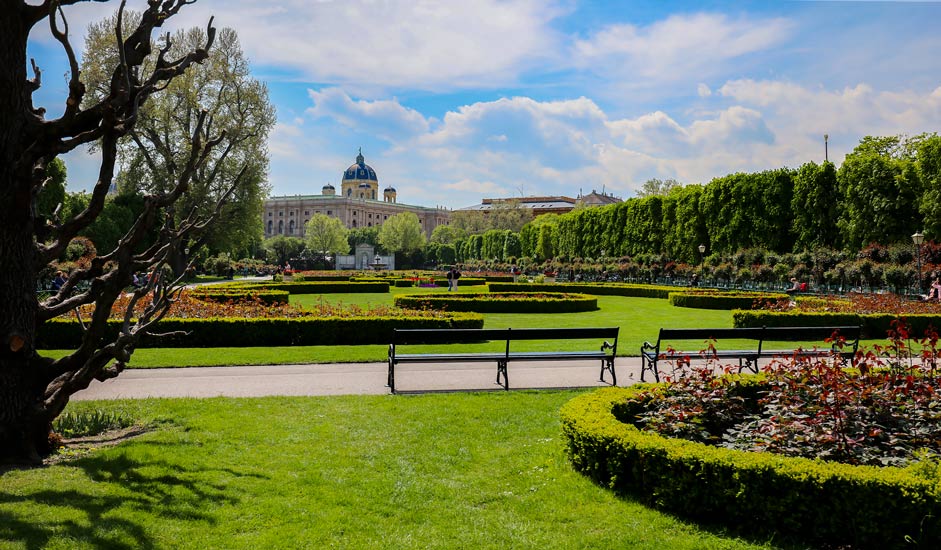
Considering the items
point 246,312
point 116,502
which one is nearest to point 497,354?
point 116,502

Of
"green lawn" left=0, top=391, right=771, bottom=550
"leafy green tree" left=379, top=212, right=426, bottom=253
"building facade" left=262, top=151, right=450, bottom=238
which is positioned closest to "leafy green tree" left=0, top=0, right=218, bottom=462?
"green lawn" left=0, top=391, right=771, bottom=550

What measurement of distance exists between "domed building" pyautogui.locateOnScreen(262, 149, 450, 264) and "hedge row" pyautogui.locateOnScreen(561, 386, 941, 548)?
110 m

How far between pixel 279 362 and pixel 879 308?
46.2ft

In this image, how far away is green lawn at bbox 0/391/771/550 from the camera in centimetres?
386

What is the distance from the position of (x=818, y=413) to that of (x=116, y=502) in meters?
4.87

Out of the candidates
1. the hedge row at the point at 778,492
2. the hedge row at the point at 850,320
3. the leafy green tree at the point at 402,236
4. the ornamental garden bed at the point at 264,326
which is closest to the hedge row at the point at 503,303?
the ornamental garden bed at the point at 264,326

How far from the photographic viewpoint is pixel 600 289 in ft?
105

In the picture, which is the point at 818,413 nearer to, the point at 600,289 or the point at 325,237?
the point at 600,289

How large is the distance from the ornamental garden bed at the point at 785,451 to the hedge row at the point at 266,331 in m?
7.93

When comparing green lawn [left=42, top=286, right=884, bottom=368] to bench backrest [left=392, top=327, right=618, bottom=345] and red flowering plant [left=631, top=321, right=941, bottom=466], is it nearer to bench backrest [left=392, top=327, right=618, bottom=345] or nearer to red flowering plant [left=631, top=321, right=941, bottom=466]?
bench backrest [left=392, top=327, right=618, bottom=345]

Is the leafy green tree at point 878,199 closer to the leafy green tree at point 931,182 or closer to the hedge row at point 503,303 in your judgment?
the leafy green tree at point 931,182

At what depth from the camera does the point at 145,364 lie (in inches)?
417

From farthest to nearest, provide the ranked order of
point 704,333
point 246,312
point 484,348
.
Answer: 1. point 246,312
2. point 484,348
3. point 704,333

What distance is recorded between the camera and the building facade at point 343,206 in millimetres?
117188
